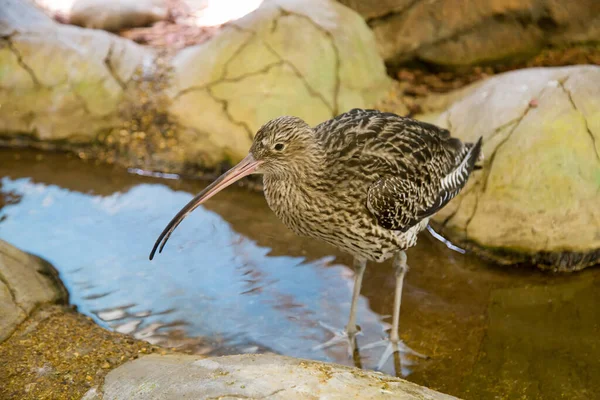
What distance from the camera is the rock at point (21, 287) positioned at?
162 inches

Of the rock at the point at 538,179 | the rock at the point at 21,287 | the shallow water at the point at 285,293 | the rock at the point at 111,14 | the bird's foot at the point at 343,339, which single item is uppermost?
the rock at the point at 111,14

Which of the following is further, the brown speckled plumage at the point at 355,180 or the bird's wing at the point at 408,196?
the bird's wing at the point at 408,196

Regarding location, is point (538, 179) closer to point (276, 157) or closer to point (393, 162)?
point (393, 162)

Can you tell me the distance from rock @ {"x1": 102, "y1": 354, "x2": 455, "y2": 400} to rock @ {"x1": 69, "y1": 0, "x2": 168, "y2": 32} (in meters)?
6.40

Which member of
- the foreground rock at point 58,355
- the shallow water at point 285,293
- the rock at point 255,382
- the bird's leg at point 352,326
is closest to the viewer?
the rock at point 255,382

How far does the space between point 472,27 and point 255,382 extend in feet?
19.2

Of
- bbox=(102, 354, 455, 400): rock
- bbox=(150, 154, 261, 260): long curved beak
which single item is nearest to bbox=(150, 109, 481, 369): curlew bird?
bbox=(150, 154, 261, 260): long curved beak

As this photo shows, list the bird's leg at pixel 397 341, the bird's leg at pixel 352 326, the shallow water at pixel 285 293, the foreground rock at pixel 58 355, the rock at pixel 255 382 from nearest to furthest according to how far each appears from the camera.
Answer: the rock at pixel 255 382 < the foreground rock at pixel 58 355 < the shallow water at pixel 285 293 < the bird's leg at pixel 397 341 < the bird's leg at pixel 352 326

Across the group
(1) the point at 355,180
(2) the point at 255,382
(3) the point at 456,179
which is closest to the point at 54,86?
(1) the point at 355,180

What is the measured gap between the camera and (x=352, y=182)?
4.11 m

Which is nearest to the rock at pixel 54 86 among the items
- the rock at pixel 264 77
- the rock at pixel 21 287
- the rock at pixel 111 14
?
the rock at pixel 264 77

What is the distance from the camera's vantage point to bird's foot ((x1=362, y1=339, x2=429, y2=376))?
176 inches

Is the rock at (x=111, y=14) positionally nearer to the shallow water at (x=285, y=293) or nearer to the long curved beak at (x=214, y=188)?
the shallow water at (x=285, y=293)

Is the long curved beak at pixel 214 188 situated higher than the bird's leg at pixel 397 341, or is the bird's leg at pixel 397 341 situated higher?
the long curved beak at pixel 214 188
